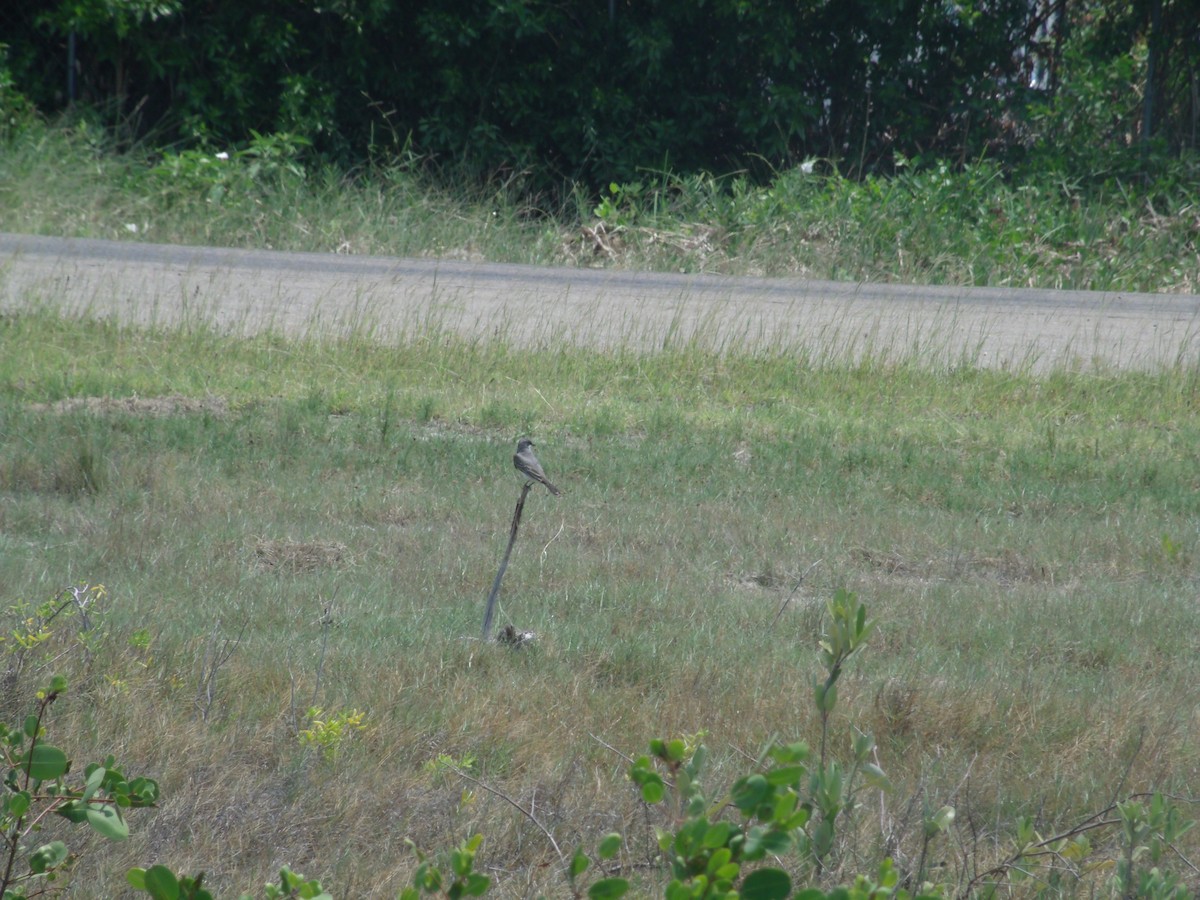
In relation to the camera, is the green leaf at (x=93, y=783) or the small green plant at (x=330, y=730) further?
the small green plant at (x=330, y=730)

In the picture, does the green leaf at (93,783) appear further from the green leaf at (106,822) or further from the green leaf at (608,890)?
the green leaf at (608,890)

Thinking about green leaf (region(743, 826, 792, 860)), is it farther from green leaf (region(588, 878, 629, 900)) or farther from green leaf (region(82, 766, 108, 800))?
green leaf (region(82, 766, 108, 800))

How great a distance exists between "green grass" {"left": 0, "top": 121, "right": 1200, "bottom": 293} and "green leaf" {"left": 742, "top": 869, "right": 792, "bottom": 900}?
1089cm

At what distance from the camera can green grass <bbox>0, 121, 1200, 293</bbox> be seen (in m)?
12.4

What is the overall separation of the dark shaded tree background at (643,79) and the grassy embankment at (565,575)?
8696 millimetres

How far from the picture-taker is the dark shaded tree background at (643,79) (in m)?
16.3

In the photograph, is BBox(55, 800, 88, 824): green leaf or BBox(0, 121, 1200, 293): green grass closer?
BBox(55, 800, 88, 824): green leaf

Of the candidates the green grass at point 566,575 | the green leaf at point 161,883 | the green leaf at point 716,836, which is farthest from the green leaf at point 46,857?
the green leaf at point 716,836

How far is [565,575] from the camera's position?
4.67 metres

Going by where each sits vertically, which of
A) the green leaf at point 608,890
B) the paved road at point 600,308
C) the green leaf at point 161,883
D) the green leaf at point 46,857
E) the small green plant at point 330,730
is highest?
the green leaf at point 608,890

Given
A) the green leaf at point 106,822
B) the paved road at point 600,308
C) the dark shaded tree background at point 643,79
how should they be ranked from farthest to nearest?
the dark shaded tree background at point 643,79, the paved road at point 600,308, the green leaf at point 106,822

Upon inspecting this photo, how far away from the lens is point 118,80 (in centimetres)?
1670

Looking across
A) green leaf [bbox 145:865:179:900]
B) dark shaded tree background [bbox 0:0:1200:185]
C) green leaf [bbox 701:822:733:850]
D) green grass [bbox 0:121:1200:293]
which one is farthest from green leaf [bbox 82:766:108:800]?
dark shaded tree background [bbox 0:0:1200:185]

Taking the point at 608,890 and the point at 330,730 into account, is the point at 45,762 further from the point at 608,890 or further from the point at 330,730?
the point at 330,730
